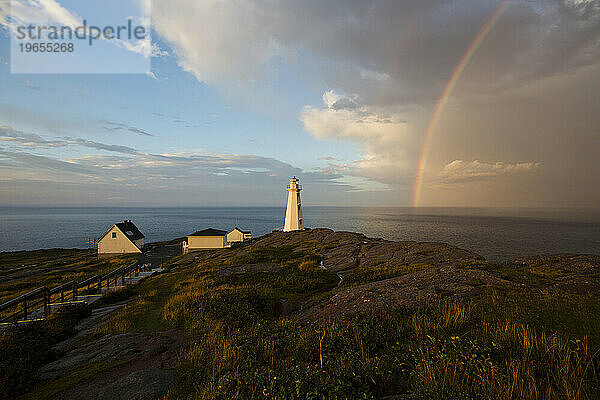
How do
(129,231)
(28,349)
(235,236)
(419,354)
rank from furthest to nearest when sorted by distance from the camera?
(235,236) → (129,231) → (28,349) → (419,354)

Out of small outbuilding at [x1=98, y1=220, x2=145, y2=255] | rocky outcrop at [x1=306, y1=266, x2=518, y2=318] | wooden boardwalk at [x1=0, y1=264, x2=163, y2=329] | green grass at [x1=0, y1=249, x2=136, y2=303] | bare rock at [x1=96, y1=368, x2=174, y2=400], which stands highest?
rocky outcrop at [x1=306, y1=266, x2=518, y2=318]

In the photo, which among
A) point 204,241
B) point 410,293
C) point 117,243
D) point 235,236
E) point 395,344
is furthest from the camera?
point 235,236

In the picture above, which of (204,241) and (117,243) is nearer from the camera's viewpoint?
(204,241)

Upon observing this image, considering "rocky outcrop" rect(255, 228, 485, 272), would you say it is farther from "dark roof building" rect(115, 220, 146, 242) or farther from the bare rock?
"dark roof building" rect(115, 220, 146, 242)

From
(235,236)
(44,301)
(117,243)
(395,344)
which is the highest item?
(395,344)

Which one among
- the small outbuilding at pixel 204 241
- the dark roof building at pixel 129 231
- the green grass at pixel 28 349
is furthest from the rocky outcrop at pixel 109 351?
the dark roof building at pixel 129 231

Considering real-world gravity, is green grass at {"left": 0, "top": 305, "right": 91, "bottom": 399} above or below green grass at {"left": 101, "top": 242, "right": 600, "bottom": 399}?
below

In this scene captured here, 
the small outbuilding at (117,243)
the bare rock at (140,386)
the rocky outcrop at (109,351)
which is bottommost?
the small outbuilding at (117,243)

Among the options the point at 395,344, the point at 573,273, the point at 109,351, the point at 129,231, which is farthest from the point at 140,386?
the point at 129,231

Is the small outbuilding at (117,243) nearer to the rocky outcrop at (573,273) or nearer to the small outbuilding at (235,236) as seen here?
the small outbuilding at (235,236)

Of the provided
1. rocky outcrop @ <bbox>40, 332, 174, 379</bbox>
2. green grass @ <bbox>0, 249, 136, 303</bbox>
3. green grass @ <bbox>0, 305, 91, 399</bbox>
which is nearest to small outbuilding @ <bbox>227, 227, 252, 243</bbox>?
green grass @ <bbox>0, 249, 136, 303</bbox>

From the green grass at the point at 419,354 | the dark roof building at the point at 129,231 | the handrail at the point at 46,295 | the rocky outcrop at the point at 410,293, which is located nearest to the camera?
the green grass at the point at 419,354

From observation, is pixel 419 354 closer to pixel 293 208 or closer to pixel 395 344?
pixel 395 344

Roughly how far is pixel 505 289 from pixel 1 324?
19.7 metres
